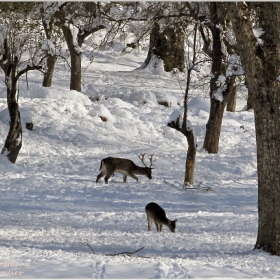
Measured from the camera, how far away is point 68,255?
7.86 metres

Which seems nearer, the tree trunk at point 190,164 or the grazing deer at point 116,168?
the tree trunk at point 190,164

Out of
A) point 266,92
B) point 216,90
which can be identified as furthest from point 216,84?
point 266,92

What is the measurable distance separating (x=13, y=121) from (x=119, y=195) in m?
4.42

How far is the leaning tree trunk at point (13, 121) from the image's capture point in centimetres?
1659

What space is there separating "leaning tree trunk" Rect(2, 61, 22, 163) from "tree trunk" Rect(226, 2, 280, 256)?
9793 mm

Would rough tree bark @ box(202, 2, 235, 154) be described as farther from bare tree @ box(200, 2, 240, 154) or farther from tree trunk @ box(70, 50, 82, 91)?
tree trunk @ box(70, 50, 82, 91)

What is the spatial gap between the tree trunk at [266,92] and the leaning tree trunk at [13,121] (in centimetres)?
979

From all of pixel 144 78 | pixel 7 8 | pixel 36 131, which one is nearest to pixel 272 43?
pixel 7 8

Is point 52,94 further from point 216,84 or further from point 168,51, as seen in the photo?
point 168,51

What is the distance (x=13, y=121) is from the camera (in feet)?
56.0

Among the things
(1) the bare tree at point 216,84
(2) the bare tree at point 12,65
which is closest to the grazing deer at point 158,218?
(2) the bare tree at point 12,65

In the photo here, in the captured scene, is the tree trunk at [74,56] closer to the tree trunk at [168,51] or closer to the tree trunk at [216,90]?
the tree trunk at [168,51]

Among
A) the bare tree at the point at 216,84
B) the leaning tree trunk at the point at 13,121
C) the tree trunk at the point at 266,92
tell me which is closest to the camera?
the tree trunk at the point at 266,92

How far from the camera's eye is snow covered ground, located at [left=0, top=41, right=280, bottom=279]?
7387mm
